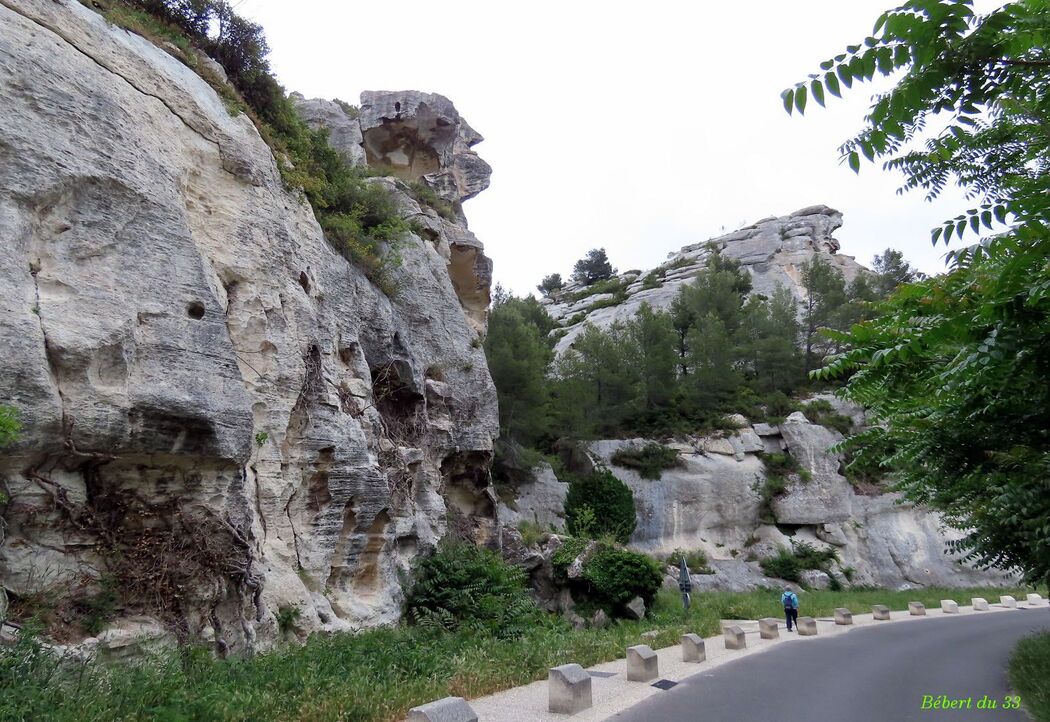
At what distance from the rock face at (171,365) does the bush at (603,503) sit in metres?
12.9

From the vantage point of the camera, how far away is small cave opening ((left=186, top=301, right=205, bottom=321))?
842 cm

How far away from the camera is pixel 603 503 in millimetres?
26062

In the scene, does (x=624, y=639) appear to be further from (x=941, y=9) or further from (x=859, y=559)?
(x=859, y=559)

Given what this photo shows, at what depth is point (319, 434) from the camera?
→ 432 inches

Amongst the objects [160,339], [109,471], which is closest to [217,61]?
[160,339]

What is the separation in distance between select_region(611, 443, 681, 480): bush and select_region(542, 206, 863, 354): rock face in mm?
14981

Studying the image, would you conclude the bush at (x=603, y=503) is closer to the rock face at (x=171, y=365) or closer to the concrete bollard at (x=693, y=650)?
the rock face at (x=171, y=365)

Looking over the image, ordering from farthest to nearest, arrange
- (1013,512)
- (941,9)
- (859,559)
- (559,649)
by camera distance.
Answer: (859,559) → (559,649) → (1013,512) → (941,9)

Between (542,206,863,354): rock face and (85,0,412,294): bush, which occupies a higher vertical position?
(542,206,863,354): rock face

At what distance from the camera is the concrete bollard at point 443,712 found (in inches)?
214

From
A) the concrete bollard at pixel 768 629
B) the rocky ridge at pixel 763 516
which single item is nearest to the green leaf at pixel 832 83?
the concrete bollard at pixel 768 629

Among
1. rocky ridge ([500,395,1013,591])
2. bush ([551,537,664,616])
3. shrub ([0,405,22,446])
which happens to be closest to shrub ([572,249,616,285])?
rocky ridge ([500,395,1013,591])

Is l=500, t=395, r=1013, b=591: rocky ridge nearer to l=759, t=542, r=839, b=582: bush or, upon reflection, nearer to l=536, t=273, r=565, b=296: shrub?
l=759, t=542, r=839, b=582: bush

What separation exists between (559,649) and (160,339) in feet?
25.7
